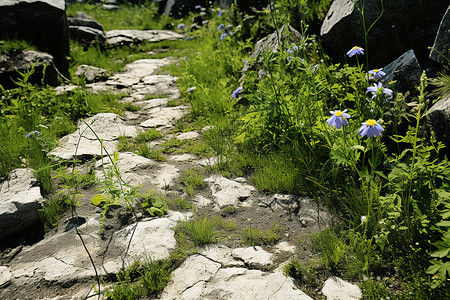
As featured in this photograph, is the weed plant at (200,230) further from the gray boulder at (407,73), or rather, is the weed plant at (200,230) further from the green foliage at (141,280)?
the gray boulder at (407,73)

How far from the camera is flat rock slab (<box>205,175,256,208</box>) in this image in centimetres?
283

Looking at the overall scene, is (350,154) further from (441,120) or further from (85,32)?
(85,32)

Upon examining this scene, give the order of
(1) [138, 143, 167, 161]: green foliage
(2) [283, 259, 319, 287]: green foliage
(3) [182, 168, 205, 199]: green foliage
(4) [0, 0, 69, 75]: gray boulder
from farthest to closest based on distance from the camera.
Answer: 1. (4) [0, 0, 69, 75]: gray boulder
2. (1) [138, 143, 167, 161]: green foliage
3. (3) [182, 168, 205, 199]: green foliage
4. (2) [283, 259, 319, 287]: green foliage

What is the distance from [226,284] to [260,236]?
19.6 inches

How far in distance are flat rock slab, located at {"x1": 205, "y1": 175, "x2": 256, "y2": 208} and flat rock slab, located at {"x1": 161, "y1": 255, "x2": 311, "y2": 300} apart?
724 mm

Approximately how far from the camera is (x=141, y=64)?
7.12 m

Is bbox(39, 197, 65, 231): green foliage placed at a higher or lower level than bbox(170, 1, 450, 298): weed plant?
lower

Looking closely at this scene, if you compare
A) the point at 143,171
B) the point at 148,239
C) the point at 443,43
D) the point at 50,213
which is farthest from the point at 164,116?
the point at 443,43

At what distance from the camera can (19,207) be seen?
2.55 metres

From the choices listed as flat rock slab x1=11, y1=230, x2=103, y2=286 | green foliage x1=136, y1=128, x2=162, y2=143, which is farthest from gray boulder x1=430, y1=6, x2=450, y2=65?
flat rock slab x1=11, y1=230, x2=103, y2=286

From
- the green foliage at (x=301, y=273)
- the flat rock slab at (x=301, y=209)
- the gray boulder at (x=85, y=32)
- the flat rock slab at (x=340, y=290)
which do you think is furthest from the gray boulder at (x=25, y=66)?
the flat rock slab at (x=340, y=290)

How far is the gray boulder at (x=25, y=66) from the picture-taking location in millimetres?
4949

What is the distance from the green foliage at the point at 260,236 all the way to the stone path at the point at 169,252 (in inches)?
2.8

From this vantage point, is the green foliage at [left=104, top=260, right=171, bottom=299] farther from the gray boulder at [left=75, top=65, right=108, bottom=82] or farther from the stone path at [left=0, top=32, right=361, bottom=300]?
the gray boulder at [left=75, top=65, right=108, bottom=82]
